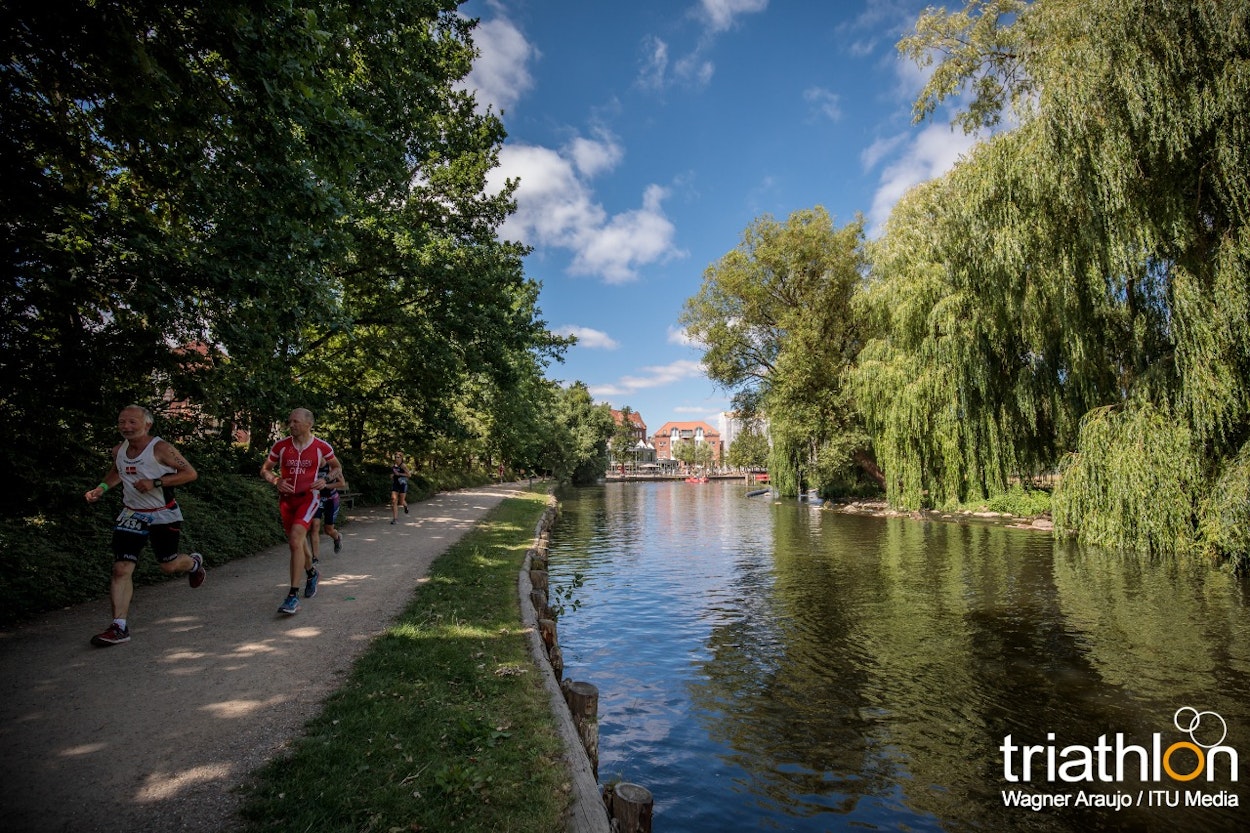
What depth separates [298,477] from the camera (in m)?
6.66

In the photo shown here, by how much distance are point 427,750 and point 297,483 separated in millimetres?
4169

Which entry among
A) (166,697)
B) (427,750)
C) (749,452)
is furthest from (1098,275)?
(749,452)

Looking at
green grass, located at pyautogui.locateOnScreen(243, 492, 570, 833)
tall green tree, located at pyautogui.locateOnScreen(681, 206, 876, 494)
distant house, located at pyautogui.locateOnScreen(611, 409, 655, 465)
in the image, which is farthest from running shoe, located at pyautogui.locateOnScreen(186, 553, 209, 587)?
distant house, located at pyautogui.locateOnScreen(611, 409, 655, 465)

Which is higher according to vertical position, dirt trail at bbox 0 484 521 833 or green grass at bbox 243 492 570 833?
dirt trail at bbox 0 484 521 833

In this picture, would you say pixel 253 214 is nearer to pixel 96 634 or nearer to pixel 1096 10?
pixel 96 634

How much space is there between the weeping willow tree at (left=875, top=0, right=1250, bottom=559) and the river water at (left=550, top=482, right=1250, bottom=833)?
2061mm

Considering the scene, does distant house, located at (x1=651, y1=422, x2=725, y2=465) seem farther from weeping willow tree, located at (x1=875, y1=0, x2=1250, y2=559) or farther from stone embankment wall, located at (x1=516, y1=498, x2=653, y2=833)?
stone embankment wall, located at (x1=516, y1=498, x2=653, y2=833)

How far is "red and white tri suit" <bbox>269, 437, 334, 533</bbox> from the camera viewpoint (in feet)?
21.5

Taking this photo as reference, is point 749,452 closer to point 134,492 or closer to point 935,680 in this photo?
point 935,680

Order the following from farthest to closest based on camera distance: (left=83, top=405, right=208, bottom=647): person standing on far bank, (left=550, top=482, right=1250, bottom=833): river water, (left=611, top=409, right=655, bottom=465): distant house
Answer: (left=611, top=409, right=655, bottom=465): distant house → (left=83, top=405, right=208, bottom=647): person standing on far bank → (left=550, top=482, right=1250, bottom=833): river water

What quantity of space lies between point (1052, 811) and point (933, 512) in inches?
815

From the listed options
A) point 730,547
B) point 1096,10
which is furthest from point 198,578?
point 1096,10

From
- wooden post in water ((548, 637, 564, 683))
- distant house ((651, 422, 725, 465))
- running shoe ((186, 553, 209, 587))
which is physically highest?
distant house ((651, 422, 725, 465))

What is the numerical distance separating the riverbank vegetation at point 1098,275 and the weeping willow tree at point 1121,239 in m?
0.03
